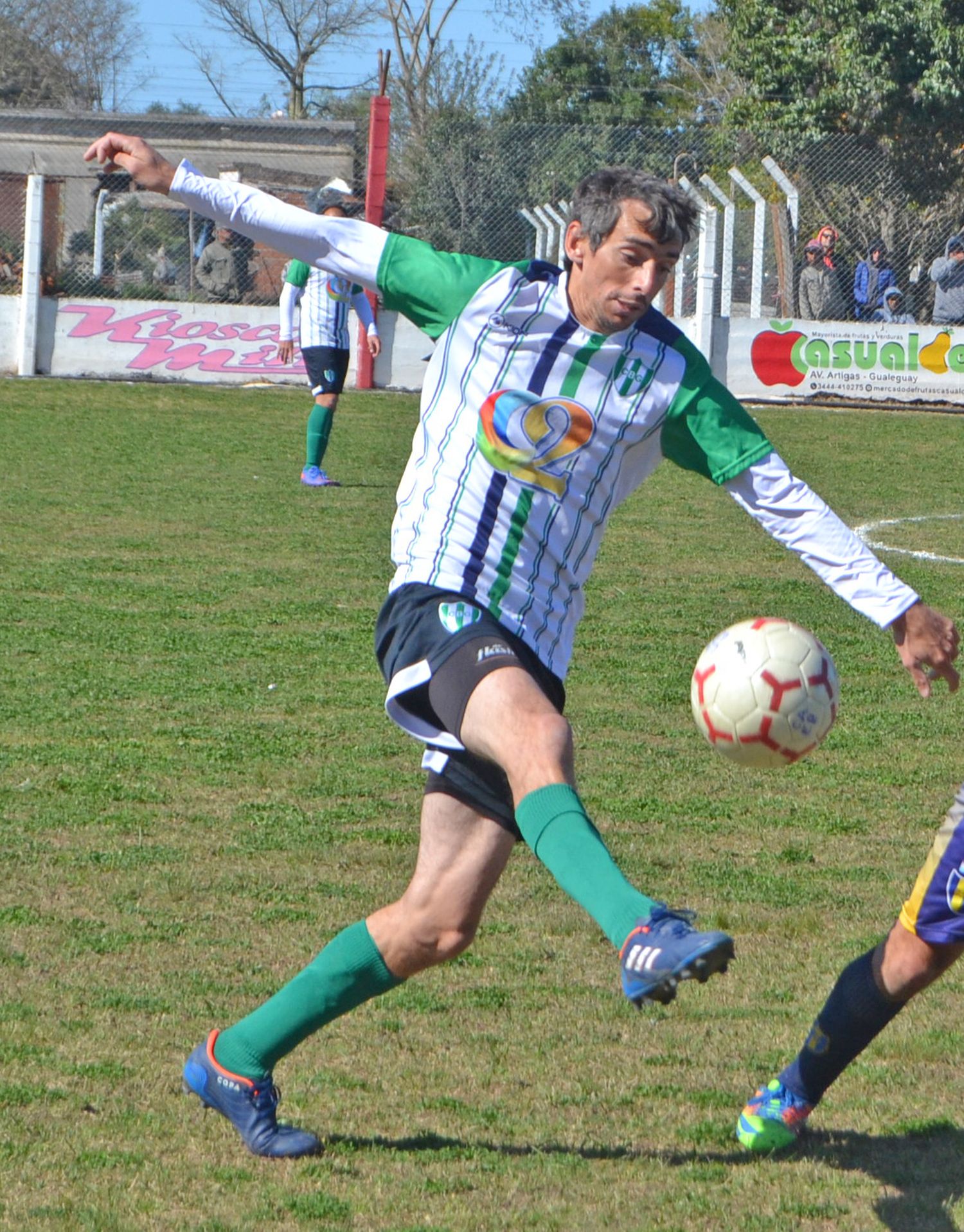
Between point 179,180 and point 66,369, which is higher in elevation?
point 179,180

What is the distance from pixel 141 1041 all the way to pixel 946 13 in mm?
24667

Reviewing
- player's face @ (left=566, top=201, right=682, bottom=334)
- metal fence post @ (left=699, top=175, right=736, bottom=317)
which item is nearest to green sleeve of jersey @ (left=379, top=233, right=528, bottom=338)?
player's face @ (left=566, top=201, right=682, bottom=334)

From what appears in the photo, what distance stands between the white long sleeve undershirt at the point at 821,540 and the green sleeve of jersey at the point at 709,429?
3 centimetres

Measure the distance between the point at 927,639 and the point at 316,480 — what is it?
976cm

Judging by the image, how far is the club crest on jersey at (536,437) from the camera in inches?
133

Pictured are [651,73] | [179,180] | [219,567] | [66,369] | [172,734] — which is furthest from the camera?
[651,73]

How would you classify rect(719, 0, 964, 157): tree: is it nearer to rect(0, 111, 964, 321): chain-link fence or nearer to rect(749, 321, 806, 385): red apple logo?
rect(0, 111, 964, 321): chain-link fence

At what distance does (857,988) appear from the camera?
132 inches

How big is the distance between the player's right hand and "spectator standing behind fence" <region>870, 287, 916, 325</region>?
17109 millimetres

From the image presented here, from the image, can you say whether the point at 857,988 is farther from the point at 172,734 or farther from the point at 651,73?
the point at 651,73

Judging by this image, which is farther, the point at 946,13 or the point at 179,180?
the point at 946,13

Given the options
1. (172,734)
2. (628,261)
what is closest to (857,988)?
(628,261)

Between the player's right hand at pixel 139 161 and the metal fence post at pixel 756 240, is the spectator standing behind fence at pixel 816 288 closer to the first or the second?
the metal fence post at pixel 756 240

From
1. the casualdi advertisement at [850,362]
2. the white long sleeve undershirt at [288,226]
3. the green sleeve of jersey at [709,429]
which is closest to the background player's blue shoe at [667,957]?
the green sleeve of jersey at [709,429]
